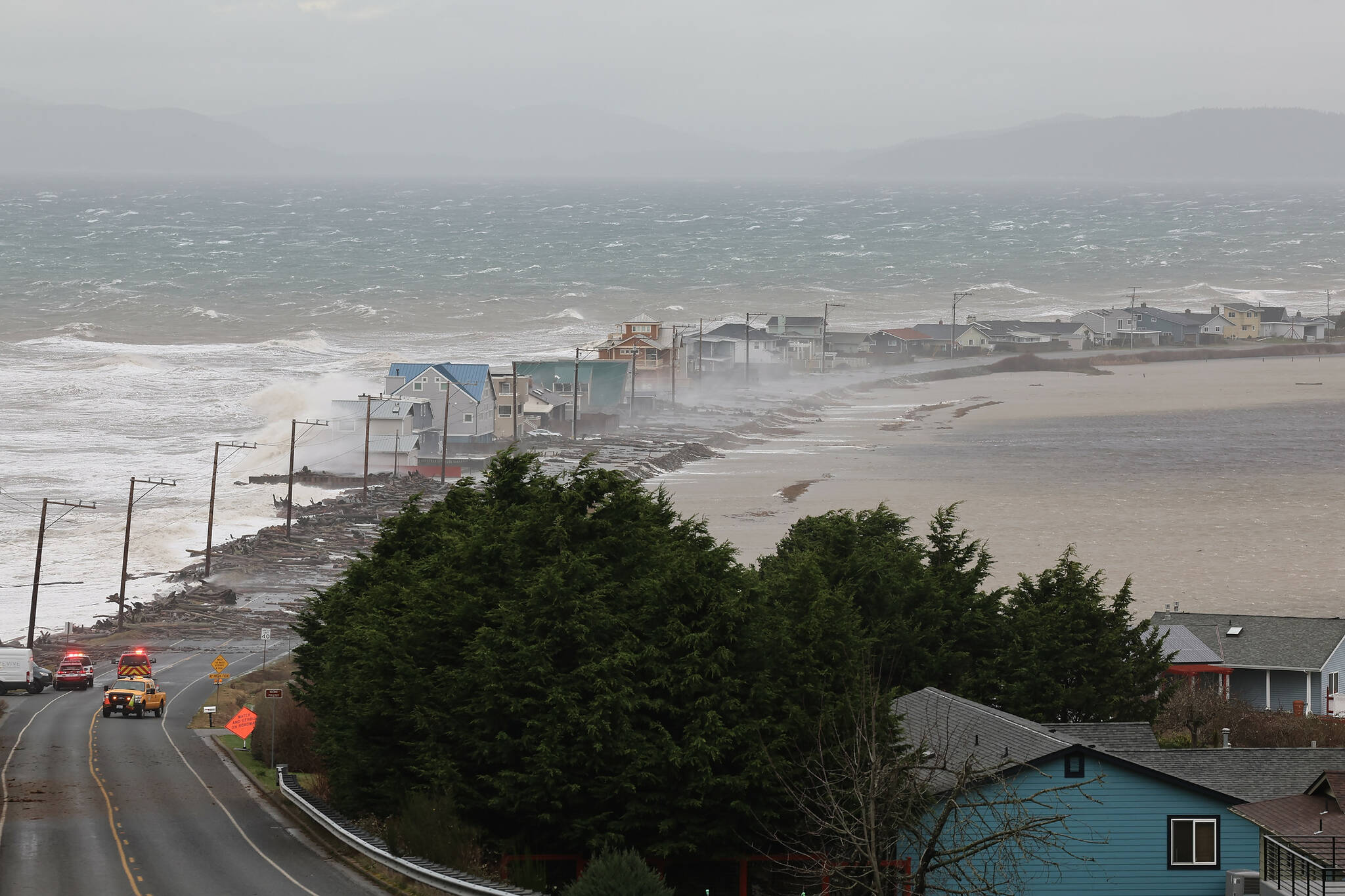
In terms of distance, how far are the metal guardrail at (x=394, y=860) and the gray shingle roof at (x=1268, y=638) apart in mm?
22039

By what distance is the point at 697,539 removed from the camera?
29.7 metres

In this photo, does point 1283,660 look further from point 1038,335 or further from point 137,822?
point 1038,335

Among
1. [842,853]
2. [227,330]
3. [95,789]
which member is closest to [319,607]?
[95,789]

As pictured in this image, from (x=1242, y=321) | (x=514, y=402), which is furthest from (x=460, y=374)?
(x=1242, y=321)

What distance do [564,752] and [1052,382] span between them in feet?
375

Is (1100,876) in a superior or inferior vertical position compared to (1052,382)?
inferior

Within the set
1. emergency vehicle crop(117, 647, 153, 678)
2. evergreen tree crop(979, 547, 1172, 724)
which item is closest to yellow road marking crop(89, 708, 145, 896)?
emergency vehicle crop(117, 647, 153, 678)

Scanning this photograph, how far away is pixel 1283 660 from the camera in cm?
3966

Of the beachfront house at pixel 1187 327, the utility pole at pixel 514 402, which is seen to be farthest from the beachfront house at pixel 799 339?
the utility pole at pixel 514 402

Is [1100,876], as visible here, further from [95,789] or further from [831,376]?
[831,376]

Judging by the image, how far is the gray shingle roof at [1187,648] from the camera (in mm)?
39219

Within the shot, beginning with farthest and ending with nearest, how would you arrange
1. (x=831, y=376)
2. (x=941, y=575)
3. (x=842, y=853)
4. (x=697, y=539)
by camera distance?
(x=831, y=376) → (x=941, y=575) → (x=697, y=539) → (x=842, y=853)

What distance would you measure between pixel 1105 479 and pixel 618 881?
6286cm

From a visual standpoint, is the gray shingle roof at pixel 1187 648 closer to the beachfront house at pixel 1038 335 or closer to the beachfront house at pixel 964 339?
A: the beachfront house at pixel 1038 335
